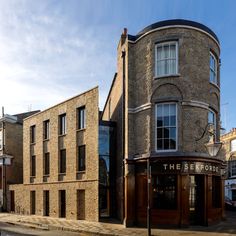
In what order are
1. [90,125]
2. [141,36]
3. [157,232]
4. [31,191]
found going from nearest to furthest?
[157,232]
[141,36]
[90,125]
[31,191]

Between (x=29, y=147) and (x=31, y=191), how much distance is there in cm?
400

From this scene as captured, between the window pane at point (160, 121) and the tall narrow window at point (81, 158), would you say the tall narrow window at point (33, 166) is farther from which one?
the window pane at point (160, 121)

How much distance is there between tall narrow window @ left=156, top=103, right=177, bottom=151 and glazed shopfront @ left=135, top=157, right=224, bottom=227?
0.94 m

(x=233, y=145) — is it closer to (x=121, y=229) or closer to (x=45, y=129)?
(x=45, y=129)

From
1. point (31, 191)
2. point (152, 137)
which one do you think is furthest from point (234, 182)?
point (152, 137)

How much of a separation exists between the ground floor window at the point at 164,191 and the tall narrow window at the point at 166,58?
Answer: 19.1ft

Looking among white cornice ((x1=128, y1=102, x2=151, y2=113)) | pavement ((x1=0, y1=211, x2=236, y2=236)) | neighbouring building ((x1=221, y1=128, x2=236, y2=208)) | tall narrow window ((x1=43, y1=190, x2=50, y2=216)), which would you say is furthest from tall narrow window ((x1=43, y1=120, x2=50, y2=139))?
neighbouring building ((x1=221, y1=128, x2=236, y2=208))

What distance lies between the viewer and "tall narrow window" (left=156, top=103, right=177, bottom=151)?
20781 mm

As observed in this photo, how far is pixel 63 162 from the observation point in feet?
Answer: 96.7

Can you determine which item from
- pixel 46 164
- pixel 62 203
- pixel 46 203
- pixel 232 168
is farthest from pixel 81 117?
pixel 232 168

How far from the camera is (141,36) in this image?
22266 millimetres

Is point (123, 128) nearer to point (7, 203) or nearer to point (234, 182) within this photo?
point (7, 203)

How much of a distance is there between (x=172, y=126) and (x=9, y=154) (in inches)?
900

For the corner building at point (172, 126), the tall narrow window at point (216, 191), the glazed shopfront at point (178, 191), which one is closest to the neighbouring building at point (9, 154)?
the corner building at point (172, 126)
